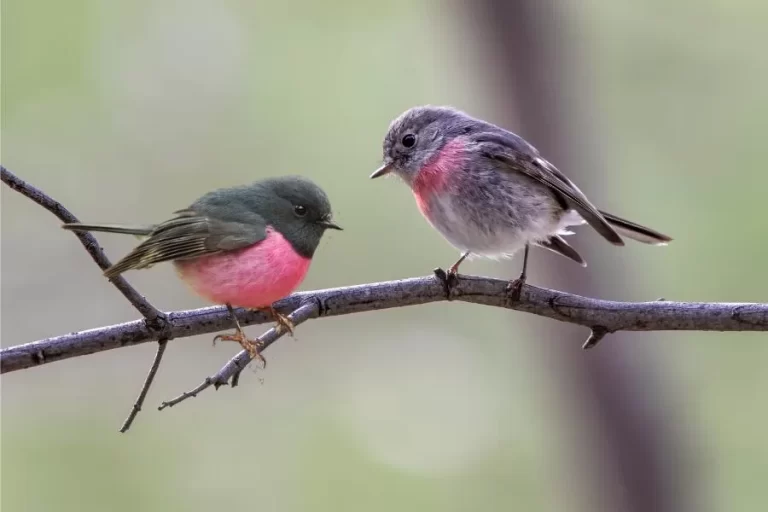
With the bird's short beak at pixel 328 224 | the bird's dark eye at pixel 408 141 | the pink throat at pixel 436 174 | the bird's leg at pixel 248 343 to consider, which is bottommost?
the pink throat at pixel 436 174

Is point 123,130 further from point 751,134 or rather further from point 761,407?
point 761,407

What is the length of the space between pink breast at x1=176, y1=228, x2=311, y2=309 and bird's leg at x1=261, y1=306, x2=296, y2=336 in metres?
0.06

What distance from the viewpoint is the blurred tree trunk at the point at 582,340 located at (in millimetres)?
4273

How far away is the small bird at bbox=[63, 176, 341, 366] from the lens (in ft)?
6.53

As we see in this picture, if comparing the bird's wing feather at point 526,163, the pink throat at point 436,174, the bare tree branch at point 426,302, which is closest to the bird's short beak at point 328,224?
the bare tree branch at point 426,302

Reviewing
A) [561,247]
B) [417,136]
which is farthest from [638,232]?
[417,136]

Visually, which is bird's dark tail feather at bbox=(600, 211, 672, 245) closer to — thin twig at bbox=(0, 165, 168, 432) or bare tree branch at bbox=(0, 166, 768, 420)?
bare tree branch at bbox=(0, 166, 768, 420)

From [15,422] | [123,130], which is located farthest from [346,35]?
[15,422]

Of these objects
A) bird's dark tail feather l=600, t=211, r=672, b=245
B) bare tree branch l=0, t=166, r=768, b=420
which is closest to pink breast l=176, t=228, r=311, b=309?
bare tree branch l=0, t=166, r=768, b=420

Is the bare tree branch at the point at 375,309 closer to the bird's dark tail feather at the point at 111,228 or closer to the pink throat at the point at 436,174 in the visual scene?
the bird's dark tail feather at the point at 111,228

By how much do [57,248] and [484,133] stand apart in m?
3.51

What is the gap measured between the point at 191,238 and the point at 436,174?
1.19m

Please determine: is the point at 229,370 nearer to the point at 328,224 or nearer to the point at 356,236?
the point at 328,224

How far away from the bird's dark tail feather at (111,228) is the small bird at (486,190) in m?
1.01
